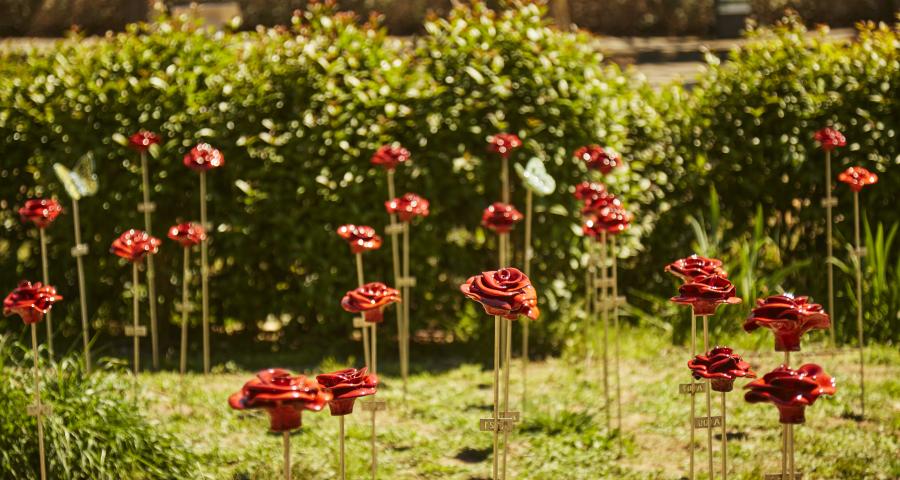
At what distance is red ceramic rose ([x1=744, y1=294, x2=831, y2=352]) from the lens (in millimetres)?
3066

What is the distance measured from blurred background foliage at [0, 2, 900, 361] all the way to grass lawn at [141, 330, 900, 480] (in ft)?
1.98

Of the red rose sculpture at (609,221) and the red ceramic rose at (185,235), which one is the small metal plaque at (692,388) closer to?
the red rose sculpture at (609,221)

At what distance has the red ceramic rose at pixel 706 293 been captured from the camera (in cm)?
340

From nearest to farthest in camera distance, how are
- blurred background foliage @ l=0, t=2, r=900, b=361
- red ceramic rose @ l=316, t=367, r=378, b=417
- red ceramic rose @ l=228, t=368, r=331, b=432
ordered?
red ceramic rose @ l=228, t=368, r=331, b=432 < red ceramic rose @ l=316, t=367, r=378, b=417 < blurred background foliage @ l=0, t=2, r=900, b=361

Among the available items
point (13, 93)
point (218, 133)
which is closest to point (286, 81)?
point (218, 133)

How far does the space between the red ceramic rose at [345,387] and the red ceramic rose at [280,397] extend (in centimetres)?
17

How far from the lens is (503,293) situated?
3039 millimetres

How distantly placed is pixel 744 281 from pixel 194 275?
2974 millimetres

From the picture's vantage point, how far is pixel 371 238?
15.4 ft

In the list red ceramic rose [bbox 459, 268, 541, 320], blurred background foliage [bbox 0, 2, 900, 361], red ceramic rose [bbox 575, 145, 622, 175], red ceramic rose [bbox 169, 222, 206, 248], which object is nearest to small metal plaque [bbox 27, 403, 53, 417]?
red ceramic rose [bbox 169, 222, 206, 248]

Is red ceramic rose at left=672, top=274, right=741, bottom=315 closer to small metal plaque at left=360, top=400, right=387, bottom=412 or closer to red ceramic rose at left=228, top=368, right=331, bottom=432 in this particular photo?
small metal plaque at left=360, top=400, right=387, bottom=412

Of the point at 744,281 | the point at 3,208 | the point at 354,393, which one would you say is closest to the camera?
the point at 354,393

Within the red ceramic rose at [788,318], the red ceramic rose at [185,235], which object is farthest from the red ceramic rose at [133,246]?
the red ceramic rose at [788,318]

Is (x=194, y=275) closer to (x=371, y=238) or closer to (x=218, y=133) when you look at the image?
(x=218, y=133)
